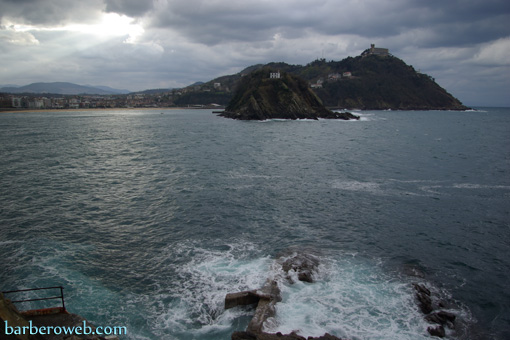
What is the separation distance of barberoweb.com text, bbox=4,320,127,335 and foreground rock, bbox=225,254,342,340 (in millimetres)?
3721

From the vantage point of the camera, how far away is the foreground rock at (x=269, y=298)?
9.56 metres

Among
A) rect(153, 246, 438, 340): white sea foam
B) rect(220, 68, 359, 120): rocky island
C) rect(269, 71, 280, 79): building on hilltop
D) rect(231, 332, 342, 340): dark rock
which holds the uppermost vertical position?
rect(269, 71, 280, 79): building on hilltop

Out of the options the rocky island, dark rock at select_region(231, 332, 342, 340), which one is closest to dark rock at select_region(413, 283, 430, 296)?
dark rock at select_region(231, 332, 342, 340)

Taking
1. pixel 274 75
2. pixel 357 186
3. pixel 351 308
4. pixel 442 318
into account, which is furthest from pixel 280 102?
pixel 442 318

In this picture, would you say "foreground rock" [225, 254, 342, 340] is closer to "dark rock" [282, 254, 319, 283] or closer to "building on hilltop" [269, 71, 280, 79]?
"dark rock" [282, 254, 319, 283]

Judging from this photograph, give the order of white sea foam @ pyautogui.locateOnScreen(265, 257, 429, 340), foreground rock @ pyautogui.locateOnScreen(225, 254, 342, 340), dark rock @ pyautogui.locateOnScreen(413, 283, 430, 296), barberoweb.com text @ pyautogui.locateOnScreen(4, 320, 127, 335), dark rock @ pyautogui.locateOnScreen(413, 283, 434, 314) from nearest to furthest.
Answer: barberoweb.com text @ pyautogui.locateOnScreen(4, 320, 127, 335), foreground rock @ pyautogui.locateOnScreen(225, 254, 342, 340), white sea foam @ pyautogui.locateOnScreen(265, 257, 429, 340), dark rock @ pyautogui.locateOnScreen(413, 283, 434, 314), dark rock @ pyautogui.locateOnScreen(413, 283, 430, 296)

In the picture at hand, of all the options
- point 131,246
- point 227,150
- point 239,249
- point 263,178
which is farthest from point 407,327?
point 227,150

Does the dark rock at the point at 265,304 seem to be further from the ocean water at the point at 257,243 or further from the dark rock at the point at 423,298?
the dark rock at the point at 423,298

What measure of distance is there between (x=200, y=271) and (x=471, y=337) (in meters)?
10.1

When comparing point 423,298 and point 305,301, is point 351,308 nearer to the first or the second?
point 305,301

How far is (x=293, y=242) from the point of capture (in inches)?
668

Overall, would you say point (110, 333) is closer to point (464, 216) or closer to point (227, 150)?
point (464, 216)

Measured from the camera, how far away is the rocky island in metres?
123

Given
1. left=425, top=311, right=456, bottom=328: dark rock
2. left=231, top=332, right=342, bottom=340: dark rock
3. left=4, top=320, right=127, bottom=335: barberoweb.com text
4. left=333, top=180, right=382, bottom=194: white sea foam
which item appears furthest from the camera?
left=333, top=180, right=382, bottom=194: white sea foam
